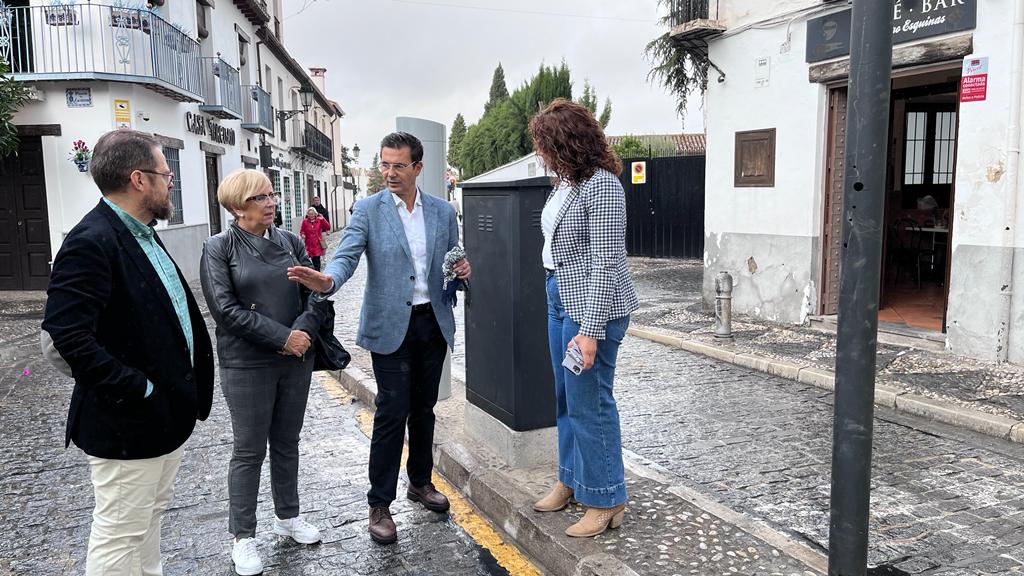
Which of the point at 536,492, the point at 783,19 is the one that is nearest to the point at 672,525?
the point at 536,492

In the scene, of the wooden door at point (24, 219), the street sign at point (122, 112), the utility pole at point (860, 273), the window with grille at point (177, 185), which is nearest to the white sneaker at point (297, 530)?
the utility pole at point (860, 273)

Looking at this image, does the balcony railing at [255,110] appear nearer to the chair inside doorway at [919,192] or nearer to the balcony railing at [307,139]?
the balcony railing at [307,139]

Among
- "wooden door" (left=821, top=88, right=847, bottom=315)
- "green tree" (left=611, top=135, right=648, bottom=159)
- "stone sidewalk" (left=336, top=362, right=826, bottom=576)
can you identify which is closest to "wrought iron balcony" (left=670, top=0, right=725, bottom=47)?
"wooden door" (left=821, top=88, right=847, bottom=315)

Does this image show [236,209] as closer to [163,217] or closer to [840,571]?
[163,217]

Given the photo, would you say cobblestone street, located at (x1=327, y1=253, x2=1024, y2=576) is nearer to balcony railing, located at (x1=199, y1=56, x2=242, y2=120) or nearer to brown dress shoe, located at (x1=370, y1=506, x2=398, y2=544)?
brown dress shoe, located at (x1=370, y1=506, x2=398, y2=544)

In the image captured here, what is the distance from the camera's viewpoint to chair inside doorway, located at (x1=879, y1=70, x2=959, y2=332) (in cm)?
1169

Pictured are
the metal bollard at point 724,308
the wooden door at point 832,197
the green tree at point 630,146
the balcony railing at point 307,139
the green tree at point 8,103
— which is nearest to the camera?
the metal bollard at point 724,308

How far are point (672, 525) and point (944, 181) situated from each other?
37.3 ft

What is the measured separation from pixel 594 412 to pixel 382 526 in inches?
48.7

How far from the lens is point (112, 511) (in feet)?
8.50

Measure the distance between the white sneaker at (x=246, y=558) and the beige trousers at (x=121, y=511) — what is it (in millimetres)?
723

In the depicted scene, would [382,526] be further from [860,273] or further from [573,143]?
[860,273]

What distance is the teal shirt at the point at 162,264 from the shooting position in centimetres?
263

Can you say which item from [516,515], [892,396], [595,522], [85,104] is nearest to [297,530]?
[516,515]
